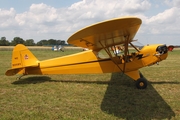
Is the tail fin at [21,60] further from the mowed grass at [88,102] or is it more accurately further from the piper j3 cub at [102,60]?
the mowed grass at [88,102]

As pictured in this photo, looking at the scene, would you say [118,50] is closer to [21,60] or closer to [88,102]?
[88,102]

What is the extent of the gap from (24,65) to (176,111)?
237 inches

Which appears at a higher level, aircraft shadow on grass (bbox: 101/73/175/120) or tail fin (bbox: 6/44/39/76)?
tail fin (bbox: 6/44/39/76)

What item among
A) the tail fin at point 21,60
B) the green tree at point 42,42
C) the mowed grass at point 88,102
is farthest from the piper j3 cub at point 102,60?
the green tree at point 42,42

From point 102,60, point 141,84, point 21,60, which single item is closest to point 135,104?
point 141,84

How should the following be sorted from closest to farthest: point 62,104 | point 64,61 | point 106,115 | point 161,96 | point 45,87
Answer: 1. point 106,115
2. point 62,104
3. point 161,96
4. point 45,87
5. point 64,61

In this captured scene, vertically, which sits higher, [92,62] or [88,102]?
[92,62]

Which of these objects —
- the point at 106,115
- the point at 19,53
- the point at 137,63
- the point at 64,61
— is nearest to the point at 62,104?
the point at 106,115

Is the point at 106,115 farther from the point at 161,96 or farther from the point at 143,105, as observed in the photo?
the point at 161,96

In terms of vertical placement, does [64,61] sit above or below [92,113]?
above

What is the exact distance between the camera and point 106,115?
4.08 m

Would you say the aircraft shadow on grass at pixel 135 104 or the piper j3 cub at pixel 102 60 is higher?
the piper j3 cub at pixel 102 60

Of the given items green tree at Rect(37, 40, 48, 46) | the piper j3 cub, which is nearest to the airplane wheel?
the piper j3 cub

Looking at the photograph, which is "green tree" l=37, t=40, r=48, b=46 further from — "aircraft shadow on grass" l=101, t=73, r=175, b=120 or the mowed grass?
"aircraft shadow on grass" l=101, t=73, r=175, b=120
